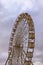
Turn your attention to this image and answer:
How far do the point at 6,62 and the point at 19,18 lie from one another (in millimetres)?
4235

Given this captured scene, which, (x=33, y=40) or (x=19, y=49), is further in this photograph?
(x=19, y=49)

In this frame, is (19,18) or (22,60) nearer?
(22,60)

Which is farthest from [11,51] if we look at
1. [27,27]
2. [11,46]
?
[27,27]

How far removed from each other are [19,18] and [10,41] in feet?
8.99

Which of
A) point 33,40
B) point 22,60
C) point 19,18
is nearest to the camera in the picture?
point 33,40

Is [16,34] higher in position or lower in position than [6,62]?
higher

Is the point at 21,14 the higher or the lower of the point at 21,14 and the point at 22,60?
the higher

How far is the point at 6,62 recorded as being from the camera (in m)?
28.5

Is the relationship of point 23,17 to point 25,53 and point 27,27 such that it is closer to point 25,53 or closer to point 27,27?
point 27,27

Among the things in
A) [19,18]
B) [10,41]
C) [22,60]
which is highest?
[19,18]

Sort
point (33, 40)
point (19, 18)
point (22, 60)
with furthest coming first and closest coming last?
point (19, 18)
point (22, 60)
point (33, 40)

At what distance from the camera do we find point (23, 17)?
27.1m

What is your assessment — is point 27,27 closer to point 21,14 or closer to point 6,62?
point 21,14

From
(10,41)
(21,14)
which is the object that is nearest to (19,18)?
(21,14)
